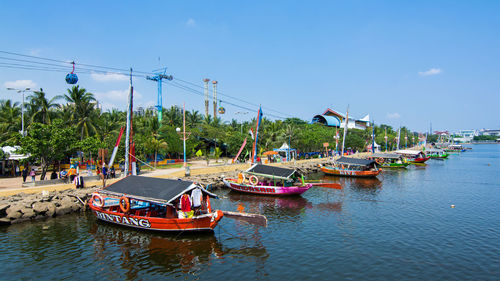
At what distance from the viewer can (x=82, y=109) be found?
157 feet

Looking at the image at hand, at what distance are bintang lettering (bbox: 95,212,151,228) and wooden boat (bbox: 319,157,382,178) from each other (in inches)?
1480

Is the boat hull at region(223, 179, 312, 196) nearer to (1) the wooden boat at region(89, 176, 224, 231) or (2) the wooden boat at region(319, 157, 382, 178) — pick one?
(1) the wooden boat at region(89, 176, 224, 231)

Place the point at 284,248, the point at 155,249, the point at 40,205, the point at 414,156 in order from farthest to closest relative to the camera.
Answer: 1. the point at 414,156
2. the point at 40,205
3. the point at 284,248
4. the point at 155,249

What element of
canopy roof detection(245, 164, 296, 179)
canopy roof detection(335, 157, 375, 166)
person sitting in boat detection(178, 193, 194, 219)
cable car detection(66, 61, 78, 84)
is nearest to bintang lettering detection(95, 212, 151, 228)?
person sitting in boat detection(178, 193, 194, 219)

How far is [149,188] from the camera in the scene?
2103 centimetres

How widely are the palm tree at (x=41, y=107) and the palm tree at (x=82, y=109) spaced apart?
2.46m

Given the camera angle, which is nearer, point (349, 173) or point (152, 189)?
point (152, 189)

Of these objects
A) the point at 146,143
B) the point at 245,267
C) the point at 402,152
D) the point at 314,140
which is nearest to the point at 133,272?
the point at 245,267

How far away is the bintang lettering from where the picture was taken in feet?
66.8

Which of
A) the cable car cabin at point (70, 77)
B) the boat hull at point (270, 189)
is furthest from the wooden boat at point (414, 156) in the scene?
the cable car cabin at point (70, 77)

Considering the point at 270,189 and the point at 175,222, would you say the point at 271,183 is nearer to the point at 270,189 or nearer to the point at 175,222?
the point at 270,189

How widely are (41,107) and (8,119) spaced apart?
4.54m

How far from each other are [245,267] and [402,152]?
71.7m

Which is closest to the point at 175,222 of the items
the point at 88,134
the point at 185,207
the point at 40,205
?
the point at 185,207
